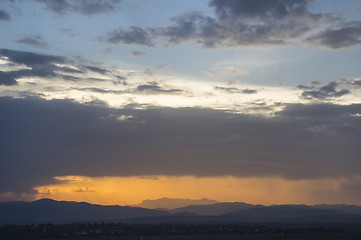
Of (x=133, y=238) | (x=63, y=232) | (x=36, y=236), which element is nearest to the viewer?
(x=133, y=238)

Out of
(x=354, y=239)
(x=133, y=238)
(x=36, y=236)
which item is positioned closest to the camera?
(x=354, y=239)

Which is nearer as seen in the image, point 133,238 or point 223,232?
point 133,238

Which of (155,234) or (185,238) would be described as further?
(155,234)

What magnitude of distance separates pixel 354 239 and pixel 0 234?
72807 mm

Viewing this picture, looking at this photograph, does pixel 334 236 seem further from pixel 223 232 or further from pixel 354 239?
pixel 223 232

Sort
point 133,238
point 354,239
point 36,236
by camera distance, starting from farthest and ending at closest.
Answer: point 36,236, point 133,238, point 354,239

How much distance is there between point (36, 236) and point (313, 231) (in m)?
59.7

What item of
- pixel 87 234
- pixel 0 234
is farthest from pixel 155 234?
pixel 0 234

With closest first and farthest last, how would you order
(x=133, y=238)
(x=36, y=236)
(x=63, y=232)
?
(x=133, y=238) < (x=36, y=236) < (x=63, y=232)

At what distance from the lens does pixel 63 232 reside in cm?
9981

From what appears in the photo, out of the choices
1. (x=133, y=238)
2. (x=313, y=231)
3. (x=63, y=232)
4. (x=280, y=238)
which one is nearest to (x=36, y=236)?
(x=63, y=232)

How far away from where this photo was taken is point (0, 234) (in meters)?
95.9

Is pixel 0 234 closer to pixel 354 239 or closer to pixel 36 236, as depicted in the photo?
pixel 36 236

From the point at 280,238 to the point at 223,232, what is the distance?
55.6 feet
